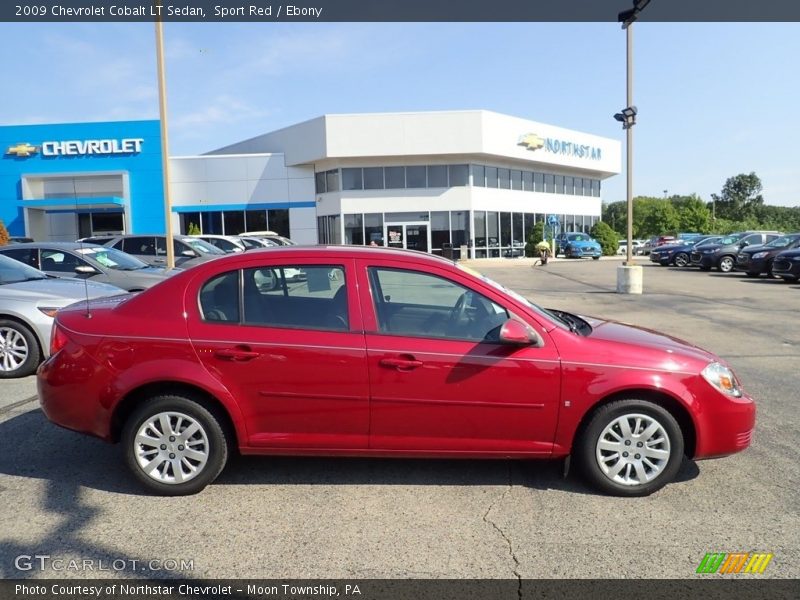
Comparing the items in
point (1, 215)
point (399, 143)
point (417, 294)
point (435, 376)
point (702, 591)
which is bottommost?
point (702, 591)

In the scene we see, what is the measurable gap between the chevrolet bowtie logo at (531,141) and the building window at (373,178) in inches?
348

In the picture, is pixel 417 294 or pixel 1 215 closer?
pixel 417 294

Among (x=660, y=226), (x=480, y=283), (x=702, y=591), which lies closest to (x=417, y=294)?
(x=480, y=283)

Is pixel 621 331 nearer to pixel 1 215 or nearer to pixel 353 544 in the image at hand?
pixel 353 544

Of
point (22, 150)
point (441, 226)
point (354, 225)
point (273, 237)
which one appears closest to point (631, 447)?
point (273, 237)

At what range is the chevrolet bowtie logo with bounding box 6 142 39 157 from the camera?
35.7 meters

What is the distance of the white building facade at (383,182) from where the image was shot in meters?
34.1

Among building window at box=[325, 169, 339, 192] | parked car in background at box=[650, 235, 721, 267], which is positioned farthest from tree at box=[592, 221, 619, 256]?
building window at box=[325, 169, 339, 192]

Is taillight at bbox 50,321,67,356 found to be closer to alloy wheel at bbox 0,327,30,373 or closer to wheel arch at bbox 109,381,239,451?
wheel arch at bbox 109,381,239,451

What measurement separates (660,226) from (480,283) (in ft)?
297

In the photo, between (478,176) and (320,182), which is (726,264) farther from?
(320,182)

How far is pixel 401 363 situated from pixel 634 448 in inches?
63.7

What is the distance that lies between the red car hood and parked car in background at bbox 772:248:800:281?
17.6 meters

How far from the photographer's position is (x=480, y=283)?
4059 mm
